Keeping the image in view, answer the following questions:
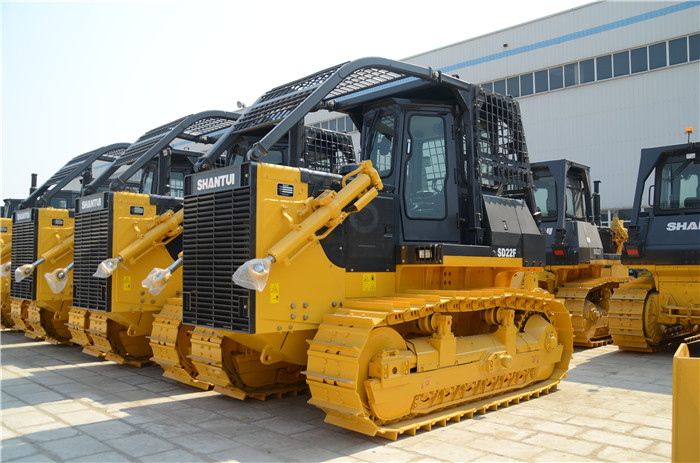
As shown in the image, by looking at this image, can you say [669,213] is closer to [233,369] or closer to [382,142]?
[382,142]

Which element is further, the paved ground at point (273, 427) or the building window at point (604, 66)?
the building window at point (604, 66)

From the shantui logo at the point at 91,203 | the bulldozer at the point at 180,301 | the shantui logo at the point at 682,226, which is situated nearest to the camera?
the bulldozer at the point at 180,301

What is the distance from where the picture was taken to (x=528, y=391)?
7.30 meters

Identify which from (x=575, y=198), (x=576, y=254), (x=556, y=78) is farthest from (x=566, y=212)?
(x=556, y=78)

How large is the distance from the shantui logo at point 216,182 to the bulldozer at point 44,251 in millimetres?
5778

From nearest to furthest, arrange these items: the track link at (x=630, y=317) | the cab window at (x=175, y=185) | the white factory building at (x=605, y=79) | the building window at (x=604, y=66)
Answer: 1. the track link at (x=630, y=317)
2. the cab window at (x=175, y=185)
3. the white factory building at (x=605, y=79)
4. the building window at (x=604, y=66)

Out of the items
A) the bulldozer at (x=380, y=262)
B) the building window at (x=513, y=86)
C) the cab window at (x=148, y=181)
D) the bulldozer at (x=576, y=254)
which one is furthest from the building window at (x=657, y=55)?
the cab window at (x=148, y=181)

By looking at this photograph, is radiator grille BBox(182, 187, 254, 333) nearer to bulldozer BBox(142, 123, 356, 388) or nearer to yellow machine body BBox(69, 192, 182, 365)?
bulldozer BBox(142, 123, 356, 388)

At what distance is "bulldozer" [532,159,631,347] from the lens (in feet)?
38.4

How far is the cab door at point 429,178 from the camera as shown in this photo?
273 inches

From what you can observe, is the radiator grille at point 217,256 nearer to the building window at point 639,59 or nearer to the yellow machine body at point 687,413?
the yellow machine body at point 687,413

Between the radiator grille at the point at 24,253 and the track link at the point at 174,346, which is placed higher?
the radiator grille at the point at 24,253

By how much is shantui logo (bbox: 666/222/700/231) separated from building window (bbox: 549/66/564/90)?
54.6 feet

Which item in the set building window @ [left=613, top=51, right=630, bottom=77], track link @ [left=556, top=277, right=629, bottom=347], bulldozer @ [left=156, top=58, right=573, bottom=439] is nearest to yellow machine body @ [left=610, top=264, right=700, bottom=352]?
track link @ [left=556, top=277, right=629, bottom=347]
